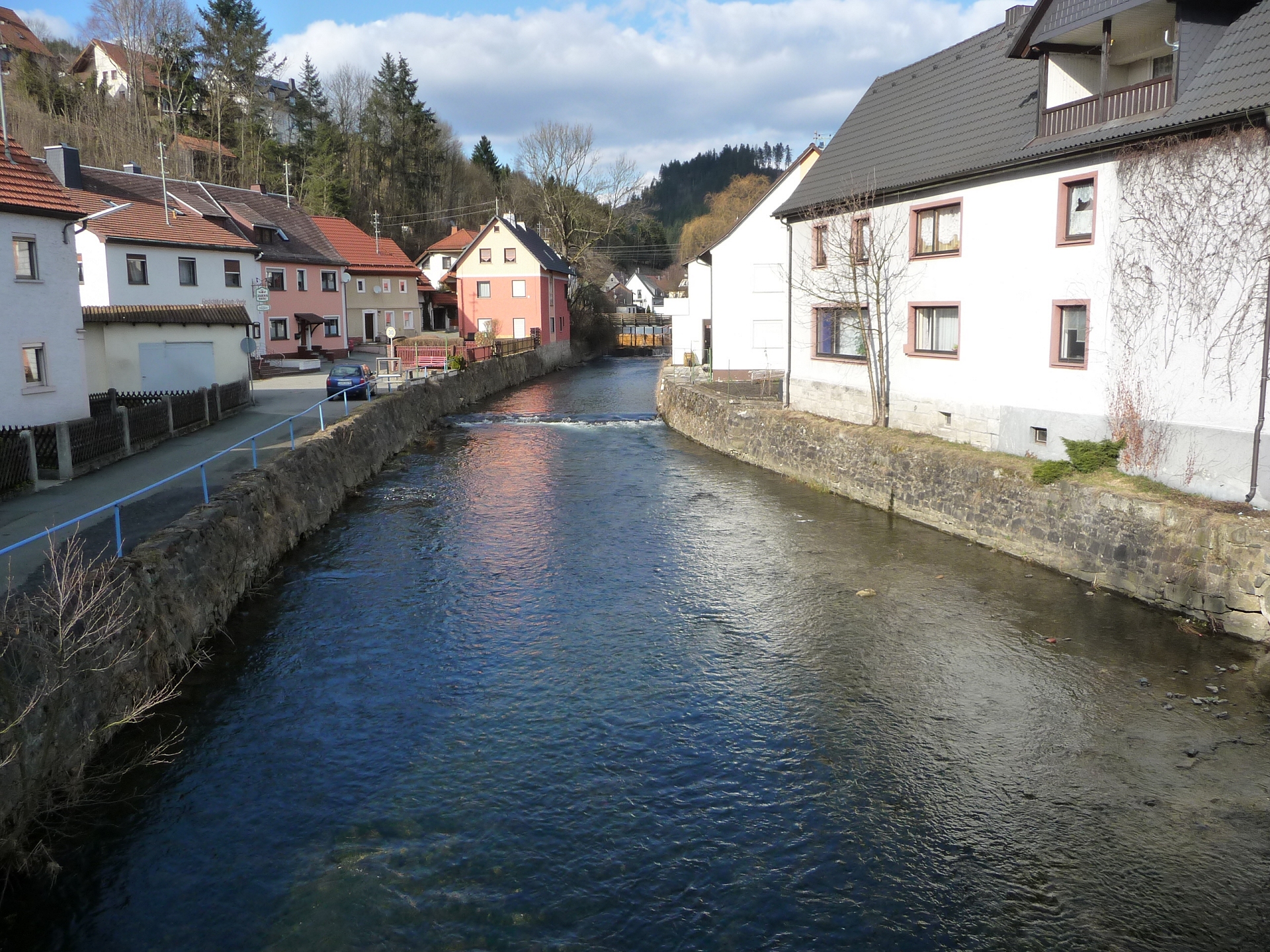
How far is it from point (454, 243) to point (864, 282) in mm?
65590

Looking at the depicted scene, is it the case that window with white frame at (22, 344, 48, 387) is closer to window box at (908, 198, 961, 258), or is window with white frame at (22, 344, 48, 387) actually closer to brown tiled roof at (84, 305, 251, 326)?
brown tiled roof at (84, 305, 251, 326)

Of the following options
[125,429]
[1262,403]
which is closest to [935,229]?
[1262,403]

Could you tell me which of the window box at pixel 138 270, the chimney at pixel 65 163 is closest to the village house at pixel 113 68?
the chimney at pixel 65 163

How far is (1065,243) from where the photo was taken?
62.6 feet

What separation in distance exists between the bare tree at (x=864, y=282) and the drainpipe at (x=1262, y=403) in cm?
1026

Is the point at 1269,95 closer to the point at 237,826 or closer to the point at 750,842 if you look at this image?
the point at 750,842

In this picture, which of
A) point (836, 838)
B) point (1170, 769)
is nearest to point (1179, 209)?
point (1170, 769)

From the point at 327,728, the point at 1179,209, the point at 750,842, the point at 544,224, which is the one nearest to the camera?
the point at 750,842

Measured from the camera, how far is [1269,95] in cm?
1495

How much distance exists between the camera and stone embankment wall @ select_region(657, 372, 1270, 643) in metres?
14.3

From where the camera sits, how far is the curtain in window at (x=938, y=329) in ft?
75.6

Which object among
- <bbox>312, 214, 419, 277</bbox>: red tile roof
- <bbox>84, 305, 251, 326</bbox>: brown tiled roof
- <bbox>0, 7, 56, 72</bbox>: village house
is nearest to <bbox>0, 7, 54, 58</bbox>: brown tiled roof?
<bbox>0, 7, 56, 72</bbox>: village house

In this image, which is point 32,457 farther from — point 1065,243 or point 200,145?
point 200,145

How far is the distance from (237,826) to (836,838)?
631cm
